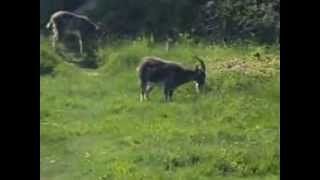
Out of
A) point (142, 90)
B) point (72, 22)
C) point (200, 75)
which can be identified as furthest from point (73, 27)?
point (200, 75)

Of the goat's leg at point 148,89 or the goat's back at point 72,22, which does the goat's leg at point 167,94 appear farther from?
the goat's back at point 72,22

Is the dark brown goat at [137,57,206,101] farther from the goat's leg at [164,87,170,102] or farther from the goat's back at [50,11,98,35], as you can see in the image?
the goat's back at [50,11,98,35]

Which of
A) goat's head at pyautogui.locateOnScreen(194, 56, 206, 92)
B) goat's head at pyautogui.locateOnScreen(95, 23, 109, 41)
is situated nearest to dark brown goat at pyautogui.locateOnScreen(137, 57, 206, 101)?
goat's head at pyautogui.locateOnScreen(194, 56, 206, 92)

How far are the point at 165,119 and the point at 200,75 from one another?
0.15 meters

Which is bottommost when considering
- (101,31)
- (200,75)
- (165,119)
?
(165,119)

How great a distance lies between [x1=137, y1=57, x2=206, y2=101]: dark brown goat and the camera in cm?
153

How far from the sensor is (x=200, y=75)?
153 centimetres

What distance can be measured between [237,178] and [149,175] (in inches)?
8.6

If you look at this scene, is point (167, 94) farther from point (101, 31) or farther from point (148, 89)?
point (101, 31)

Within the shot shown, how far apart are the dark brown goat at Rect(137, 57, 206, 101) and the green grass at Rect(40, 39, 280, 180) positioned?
23mm
